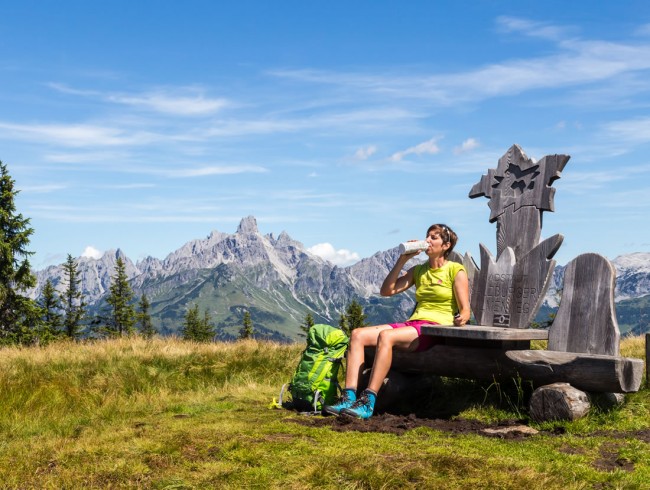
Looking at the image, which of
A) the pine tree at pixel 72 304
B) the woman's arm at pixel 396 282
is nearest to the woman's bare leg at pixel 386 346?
the woman's arm at pixel 396 282

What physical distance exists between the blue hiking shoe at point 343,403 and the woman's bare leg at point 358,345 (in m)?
0.12

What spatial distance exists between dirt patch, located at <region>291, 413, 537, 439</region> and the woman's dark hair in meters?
2.31

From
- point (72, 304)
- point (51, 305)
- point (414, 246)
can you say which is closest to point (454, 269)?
point (414, 246)

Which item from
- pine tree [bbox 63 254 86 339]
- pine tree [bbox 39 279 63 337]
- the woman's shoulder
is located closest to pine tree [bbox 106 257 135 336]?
pine tree [bbox 63 254 86 339]

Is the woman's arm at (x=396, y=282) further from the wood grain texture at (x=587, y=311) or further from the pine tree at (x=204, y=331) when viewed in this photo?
the pine tree at (x=204, y=331)

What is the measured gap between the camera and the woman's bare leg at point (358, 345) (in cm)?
839

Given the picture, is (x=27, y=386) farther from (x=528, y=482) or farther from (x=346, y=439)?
(x=528, y=482)

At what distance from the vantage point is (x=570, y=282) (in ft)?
28.4

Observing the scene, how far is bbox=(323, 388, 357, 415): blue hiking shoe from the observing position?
805 cm

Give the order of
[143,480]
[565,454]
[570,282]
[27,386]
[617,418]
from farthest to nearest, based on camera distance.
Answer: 1. [27,386]
2. [570,282]
3. [617,418]
4. [565,454]
5. [143,480]

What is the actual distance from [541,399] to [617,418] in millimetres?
916

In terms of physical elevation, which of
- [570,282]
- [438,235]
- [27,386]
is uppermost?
[438,235]

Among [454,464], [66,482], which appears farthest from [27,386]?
[454,464]

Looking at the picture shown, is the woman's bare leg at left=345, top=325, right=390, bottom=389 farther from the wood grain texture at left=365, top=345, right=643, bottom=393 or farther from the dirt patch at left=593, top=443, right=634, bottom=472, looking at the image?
the dirt patch at left=593, top=443, right=634, bottom=472
